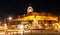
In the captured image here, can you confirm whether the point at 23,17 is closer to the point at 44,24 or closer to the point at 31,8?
the point at 31,8

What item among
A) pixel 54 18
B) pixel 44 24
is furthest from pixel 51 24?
pixel 54 18

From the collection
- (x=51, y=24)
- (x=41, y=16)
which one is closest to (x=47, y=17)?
(x=41, y=16)

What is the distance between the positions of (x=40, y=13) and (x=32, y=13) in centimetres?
552

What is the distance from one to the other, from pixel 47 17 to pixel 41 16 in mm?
3858

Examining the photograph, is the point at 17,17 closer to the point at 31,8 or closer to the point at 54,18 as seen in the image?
the point at 31,8

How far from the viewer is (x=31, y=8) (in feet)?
474

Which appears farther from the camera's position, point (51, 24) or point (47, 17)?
point (47, 17)

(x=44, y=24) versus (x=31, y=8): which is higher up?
(x=31, y=8)

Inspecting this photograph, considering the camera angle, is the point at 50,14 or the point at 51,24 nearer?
the point at 51,24

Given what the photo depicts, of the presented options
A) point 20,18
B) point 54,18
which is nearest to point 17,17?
point 20,18

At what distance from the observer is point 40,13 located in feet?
483

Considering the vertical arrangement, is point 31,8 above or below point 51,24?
above

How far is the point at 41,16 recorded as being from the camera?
145 meters

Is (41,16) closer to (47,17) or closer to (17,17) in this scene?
(47,17)
